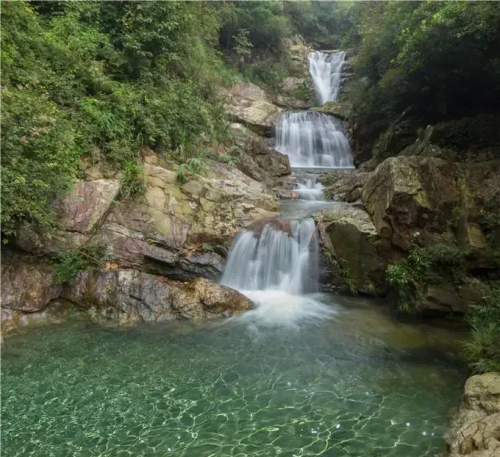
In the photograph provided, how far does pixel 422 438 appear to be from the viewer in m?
4.15

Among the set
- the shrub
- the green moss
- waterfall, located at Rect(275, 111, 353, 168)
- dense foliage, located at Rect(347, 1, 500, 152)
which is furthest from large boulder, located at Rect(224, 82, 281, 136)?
the shrub

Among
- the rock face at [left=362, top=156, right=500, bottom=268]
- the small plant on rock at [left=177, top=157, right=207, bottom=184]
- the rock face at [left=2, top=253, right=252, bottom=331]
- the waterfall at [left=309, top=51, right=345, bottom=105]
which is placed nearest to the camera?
the rock face at [left=2, top=253, right=252, bottom=331]

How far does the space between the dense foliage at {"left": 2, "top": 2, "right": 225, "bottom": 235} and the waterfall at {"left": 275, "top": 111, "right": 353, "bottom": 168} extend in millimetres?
5795

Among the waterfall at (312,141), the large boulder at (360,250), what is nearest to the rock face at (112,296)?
the large boulder at (360,250)

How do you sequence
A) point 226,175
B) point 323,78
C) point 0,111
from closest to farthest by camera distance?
point 0,111, point 226,175, point 323,78

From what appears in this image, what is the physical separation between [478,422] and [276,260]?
5.71 metres

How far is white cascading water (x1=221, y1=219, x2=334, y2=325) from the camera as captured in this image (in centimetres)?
867

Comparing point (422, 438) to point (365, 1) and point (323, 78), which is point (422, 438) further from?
point (323, 78)

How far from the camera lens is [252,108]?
1883 cm

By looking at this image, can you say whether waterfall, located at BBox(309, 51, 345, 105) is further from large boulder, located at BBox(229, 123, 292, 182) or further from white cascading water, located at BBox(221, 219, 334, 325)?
white cascading water, located at BBox(221, 219, 334, 325)

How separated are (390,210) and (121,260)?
617cm

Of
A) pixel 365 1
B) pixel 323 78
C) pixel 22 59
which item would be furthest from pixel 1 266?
pixel 323 78

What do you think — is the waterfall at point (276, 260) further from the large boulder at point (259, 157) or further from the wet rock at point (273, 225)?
the large boulder at point (259, 157)

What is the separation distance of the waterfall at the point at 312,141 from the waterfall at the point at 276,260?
336 inches
